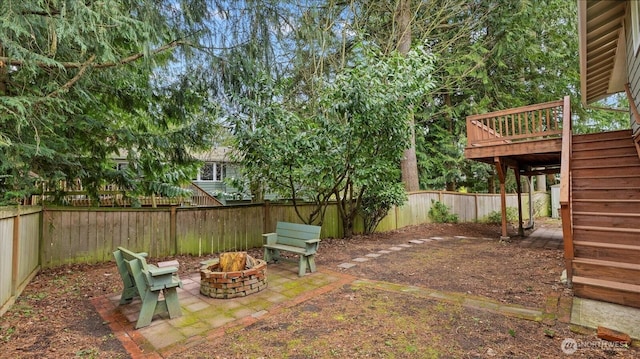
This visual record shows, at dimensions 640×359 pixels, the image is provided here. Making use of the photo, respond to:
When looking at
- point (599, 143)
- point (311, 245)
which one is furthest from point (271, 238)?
point (599, 143)

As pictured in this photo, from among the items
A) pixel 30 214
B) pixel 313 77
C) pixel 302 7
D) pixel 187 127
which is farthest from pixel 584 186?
pixel 30 214

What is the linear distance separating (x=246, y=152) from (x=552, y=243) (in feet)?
24.6

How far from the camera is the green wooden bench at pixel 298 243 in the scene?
15.8 ft

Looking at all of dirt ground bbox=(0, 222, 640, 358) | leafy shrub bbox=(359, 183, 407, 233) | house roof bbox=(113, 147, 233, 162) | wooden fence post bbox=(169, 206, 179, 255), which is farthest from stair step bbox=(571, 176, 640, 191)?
wooden fence post bbox=(169, 206, 179, 255)

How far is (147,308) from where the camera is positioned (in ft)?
10.0

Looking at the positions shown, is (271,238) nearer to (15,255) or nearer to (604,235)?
(15,255)

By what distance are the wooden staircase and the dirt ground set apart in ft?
1.41

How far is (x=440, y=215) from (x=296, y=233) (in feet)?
26.4

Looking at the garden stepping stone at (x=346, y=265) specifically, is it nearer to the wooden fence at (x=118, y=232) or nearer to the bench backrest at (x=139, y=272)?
the wooden fence at (x=118, y=232)

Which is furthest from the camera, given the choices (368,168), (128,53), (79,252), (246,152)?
(368,168)

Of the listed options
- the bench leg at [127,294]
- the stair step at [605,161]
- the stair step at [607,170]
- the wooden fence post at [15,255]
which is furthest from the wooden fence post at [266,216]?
the stair step at [605,161]

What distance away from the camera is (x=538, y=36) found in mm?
11617

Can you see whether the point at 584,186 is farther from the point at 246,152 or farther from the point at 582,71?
the point at 246,152

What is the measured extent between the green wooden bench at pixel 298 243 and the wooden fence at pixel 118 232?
168 centimetres
